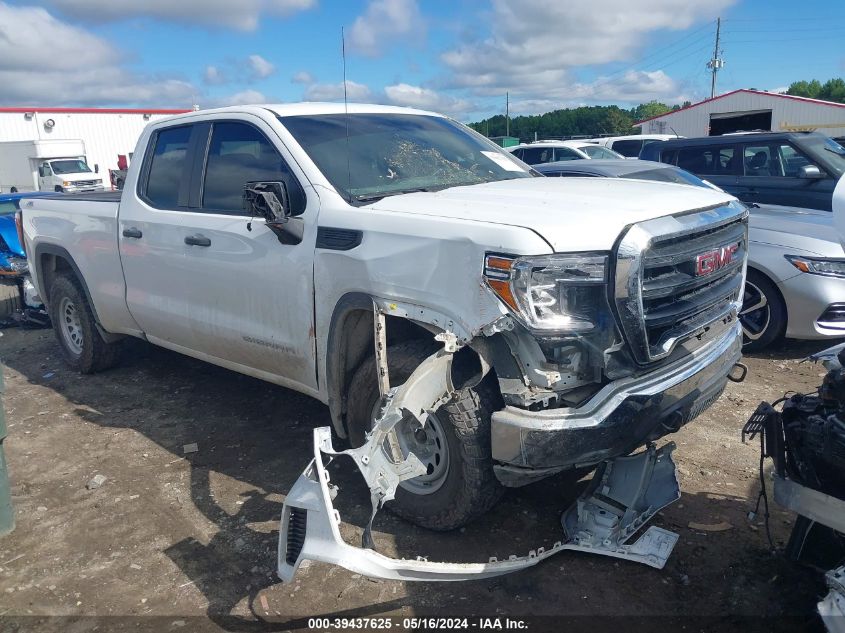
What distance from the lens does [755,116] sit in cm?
2819

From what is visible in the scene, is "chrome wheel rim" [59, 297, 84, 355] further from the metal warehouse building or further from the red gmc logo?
the metal warehouse building

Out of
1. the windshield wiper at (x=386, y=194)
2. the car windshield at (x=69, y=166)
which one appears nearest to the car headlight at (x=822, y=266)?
the windshield wiper at (x=386, y=194)

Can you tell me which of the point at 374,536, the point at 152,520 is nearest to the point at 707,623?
the point at 374,536

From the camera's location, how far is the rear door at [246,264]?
3805mm

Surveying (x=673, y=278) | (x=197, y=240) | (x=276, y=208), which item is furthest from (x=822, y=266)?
(x=197, y=240)

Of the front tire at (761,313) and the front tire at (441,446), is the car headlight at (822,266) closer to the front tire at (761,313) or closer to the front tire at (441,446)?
the front tire at (761,313)

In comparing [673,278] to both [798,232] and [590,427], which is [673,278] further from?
[798,232]

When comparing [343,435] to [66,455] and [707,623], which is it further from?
[66,455]

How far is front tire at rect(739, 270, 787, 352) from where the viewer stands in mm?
5891

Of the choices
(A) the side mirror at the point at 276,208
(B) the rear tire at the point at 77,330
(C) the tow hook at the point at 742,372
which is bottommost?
(B) the rear tire at the point at 77,330

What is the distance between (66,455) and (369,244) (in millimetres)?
2823

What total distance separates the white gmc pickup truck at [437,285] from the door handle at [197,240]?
0.03 m

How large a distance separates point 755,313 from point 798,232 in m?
0.76

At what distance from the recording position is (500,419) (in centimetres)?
288
